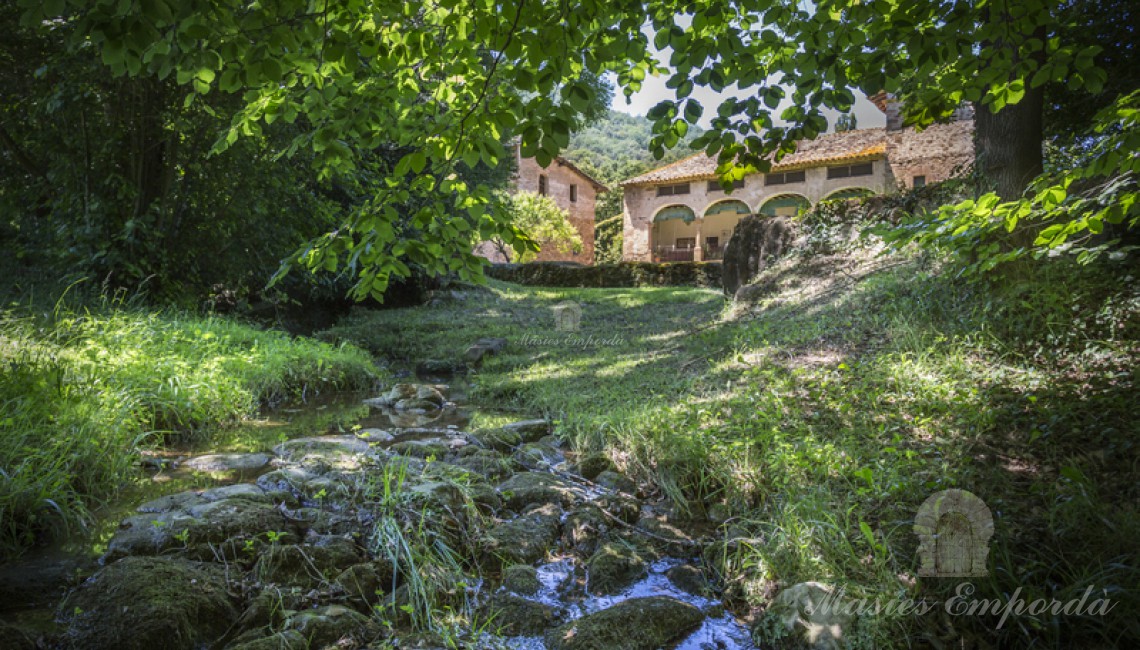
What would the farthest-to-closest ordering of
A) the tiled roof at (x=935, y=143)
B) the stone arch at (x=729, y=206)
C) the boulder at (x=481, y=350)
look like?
the stone arch at (x=729, y=206)
the tiled roof at (x=935, y=143)
the boulder at (x=481, y=350)

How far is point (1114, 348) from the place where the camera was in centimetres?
357

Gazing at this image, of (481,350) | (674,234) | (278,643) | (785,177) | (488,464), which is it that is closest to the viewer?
(278,643)

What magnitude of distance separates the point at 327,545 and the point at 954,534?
2909 mm

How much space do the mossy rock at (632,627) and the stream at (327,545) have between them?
12 mm

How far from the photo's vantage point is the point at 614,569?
9.48 ft

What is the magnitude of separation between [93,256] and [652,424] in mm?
6978

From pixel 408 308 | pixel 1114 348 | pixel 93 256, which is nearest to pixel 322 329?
pixel 408 308

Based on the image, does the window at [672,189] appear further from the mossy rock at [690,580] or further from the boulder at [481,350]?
the mossy rock at [690,580]

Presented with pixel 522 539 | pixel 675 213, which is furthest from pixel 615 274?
pixel 522 539

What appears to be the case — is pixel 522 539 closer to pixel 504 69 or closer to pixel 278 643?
pixel 278 643

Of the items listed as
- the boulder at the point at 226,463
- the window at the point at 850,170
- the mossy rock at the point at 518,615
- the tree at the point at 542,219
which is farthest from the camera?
the tree at the point at 542,219

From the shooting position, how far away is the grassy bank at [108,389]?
10.00ft

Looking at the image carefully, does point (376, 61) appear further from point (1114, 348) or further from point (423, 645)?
point (1114, 348)

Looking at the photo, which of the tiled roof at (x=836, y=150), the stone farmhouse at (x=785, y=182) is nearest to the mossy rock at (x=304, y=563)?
the stone farmhouse at (x=785, y=182)
